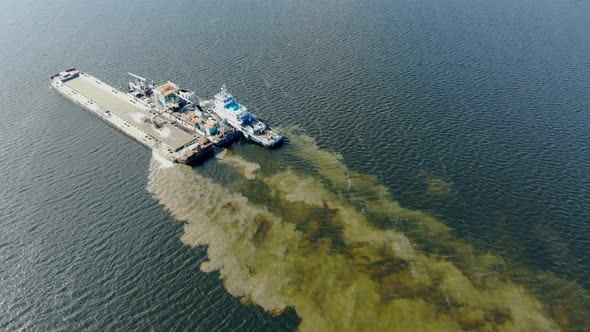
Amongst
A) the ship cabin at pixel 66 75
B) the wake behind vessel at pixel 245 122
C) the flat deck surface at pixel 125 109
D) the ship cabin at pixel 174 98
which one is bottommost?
the ship cabin at pixel 66 75

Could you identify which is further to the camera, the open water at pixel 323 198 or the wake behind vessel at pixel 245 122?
the wake behind vessel at pixel 245 122

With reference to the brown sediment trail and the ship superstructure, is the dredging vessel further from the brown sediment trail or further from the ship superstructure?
the brown sediment trail

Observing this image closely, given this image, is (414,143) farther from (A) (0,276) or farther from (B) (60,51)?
(B) (60,51)

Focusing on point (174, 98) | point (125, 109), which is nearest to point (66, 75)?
point (125, 109)

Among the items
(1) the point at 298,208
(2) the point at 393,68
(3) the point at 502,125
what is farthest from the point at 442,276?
(2) the point at 393,68

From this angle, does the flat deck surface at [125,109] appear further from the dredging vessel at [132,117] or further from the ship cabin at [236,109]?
the ship cabin at [236,109]

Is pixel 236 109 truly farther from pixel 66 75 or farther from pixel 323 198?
pixel 66 75

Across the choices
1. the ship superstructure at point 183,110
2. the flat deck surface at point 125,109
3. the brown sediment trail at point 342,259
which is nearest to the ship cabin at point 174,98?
the ship superstructure at point 183,110
